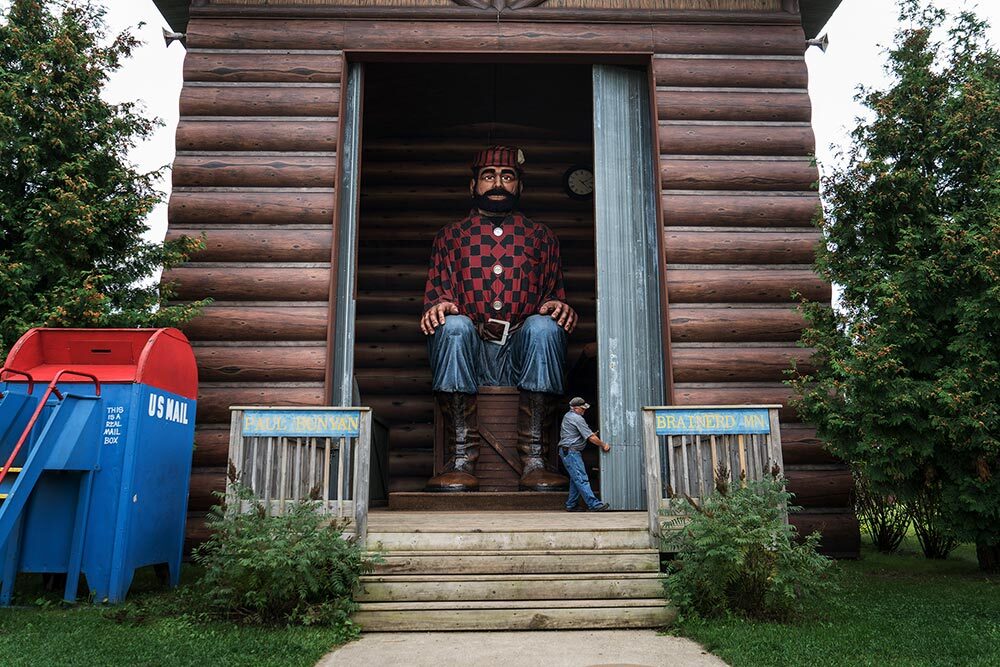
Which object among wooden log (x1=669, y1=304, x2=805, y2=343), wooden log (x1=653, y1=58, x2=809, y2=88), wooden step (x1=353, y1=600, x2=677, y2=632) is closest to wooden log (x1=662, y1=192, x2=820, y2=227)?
wooden log (x1=669, y1=304, x2=805, y2=343)

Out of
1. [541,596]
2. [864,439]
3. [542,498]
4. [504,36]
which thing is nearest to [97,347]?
[541,596]

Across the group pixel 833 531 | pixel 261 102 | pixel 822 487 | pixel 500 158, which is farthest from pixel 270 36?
pixel 833 531

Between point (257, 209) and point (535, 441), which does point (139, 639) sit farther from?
point (535, 441)

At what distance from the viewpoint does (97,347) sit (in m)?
6.28

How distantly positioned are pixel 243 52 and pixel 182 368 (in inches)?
150

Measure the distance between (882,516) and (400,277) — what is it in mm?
6760

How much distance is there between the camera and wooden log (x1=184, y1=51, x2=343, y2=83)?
854 cm

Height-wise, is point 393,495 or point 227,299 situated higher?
point 227,299

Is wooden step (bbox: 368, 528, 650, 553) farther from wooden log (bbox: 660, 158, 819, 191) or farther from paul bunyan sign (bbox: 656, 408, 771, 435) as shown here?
wooden log (bbox: 660, 158, 819, 191)

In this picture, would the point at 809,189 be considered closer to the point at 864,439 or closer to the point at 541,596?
the point at 864,439

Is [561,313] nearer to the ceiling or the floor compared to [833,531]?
nearer to the ceiling

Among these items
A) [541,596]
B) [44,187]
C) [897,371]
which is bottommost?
[541,596]

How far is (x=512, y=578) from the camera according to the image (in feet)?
18.5

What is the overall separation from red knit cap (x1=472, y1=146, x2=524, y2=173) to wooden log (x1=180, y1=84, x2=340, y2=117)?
2.23 meters
